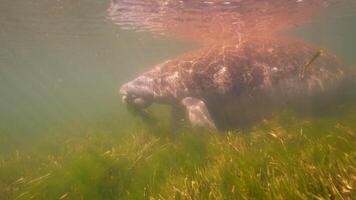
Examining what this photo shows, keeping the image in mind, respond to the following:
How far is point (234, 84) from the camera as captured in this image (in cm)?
1033

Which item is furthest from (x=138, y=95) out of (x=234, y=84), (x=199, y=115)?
(x=234, y=84)

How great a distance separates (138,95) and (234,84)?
3.61m

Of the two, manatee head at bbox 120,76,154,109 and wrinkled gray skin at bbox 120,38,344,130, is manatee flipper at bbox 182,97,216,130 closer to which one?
wrinkled gray skin at bbox 120,38,344,130

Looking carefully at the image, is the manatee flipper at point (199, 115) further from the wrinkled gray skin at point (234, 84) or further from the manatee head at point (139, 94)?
the manatee head at point (139, 94)

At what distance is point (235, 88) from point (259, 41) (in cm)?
379

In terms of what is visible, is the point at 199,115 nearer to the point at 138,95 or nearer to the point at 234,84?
the point at 234,84

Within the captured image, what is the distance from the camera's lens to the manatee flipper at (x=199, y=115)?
9.27 m

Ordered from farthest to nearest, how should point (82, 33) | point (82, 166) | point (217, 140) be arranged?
1. point (82, 33)
2. point (217, 140)
3. point (82, 166)

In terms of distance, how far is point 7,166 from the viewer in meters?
12.2

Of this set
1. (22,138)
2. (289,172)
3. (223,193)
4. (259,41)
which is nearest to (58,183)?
(223,193)

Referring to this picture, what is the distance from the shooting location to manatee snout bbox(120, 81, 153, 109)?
1126cm

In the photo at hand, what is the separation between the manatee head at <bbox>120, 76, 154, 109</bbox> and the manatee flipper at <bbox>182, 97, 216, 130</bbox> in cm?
194

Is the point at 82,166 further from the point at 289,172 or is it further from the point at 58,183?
the point at 289,172

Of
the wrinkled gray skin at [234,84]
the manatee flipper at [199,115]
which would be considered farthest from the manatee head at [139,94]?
the manatee flipper at [199,115]
